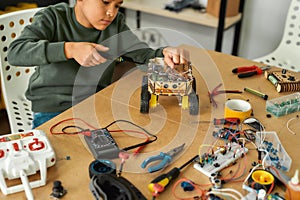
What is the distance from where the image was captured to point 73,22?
145 centimetres

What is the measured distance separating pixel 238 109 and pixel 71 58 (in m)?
0.56

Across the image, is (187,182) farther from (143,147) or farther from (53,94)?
(53,94)

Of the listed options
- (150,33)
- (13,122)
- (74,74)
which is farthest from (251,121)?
(150,33)

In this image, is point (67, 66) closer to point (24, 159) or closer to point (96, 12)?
point (96, 12)

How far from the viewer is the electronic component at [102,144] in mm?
1026

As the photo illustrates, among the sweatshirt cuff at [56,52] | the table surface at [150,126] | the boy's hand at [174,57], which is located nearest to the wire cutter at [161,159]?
the table surface at [150,126]

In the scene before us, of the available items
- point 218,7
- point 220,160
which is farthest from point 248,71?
point 218,7

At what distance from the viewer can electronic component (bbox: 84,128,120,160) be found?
103 centimetres

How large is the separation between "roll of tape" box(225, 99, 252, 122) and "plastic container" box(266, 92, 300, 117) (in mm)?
70

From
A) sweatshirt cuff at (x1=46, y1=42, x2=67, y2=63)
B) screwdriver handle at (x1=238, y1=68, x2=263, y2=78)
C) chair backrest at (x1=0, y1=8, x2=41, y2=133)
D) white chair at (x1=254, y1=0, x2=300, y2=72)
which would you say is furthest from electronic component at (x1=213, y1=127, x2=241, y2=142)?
white chair at (x1=254, y1=0, x2=300, y2=72)

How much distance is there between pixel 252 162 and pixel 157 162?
237 mm

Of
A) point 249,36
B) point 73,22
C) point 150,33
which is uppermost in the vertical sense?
point 73,22

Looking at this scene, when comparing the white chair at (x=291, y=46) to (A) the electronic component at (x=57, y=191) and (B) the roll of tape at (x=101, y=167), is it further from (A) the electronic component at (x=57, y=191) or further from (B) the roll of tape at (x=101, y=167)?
(A) the electronic component at (x=57, y=191)

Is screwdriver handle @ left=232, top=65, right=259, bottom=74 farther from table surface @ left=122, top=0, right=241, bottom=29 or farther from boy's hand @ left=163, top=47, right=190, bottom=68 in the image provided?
table surface @ left=122, top=0, right=241, bottom=29
